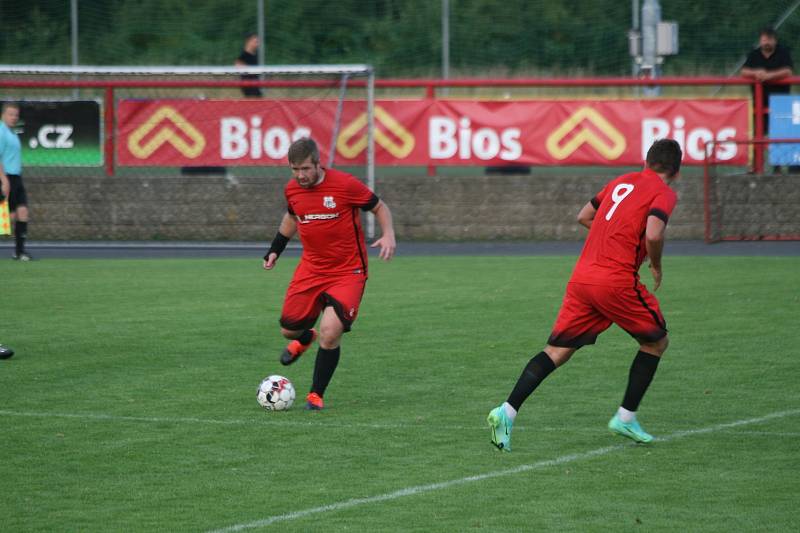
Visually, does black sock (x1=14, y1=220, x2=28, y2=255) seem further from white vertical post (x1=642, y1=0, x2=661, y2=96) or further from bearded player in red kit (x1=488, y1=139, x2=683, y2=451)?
bearded player in red kit (x1=488, y1=139, x2=683, y2=451)

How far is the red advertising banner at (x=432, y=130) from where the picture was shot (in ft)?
65.8

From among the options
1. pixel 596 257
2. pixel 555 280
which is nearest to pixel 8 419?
pixel 596 257

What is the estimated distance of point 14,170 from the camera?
1788 centimetres

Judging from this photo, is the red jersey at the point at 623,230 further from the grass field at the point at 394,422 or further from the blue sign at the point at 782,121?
the blue sign at the point at 782,121

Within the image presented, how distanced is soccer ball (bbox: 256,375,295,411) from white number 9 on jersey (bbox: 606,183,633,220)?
2402 millimetres

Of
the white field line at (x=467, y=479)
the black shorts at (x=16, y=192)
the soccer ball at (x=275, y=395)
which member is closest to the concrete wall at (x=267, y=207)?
the black shorts at (x=16, y=192)

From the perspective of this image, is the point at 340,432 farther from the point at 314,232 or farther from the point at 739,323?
the point at 739,323

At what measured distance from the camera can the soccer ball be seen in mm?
8719

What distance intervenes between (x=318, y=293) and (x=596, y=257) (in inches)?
87.1

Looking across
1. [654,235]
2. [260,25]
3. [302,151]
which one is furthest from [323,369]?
[260,25]

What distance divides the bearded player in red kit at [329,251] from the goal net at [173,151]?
10775 millimetres

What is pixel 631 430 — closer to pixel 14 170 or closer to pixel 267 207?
pixel 14 170

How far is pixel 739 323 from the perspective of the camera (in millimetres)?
12320

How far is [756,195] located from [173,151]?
8.31m
